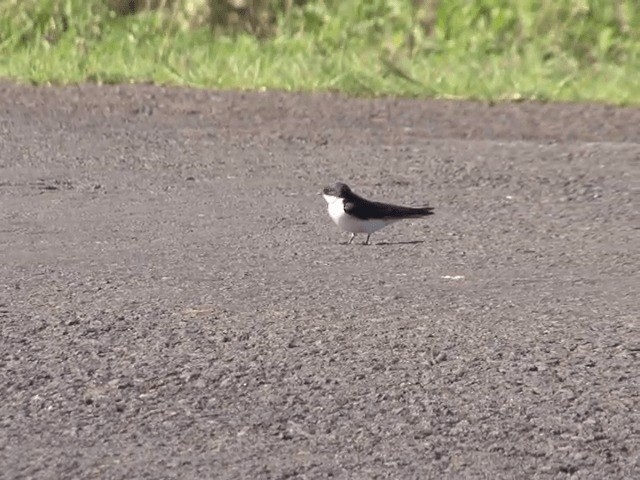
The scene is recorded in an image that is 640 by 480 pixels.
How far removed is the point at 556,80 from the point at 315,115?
266 cm

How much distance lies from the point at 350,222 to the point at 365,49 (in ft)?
25.4

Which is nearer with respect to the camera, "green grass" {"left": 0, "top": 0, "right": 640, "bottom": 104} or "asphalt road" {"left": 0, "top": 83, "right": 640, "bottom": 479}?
"asphalt road" {"left": 0, "top": 83, "right": 640, "bottom": 479}

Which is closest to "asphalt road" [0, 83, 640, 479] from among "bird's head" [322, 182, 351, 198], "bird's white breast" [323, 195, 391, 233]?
"bird's white breast" [323, 195, 391, 233]

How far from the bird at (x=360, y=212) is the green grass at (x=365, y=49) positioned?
16.3ft

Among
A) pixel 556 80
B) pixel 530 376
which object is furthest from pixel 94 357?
pixel 556 80

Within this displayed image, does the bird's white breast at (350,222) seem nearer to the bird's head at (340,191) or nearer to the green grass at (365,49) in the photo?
the bird's head at (340,191)

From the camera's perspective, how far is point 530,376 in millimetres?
4977

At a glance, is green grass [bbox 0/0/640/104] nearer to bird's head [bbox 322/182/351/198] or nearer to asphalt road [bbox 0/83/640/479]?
asphalt road [bbox 0/83/640/479]

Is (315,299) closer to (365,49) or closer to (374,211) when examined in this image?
(374,211)

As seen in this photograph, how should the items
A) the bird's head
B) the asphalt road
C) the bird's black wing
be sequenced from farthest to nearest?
the bird's head, the bird's black wing, the asphalt road

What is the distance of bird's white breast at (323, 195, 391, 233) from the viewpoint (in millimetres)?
7352

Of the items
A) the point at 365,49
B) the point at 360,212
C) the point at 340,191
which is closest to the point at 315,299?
the point at 360,212

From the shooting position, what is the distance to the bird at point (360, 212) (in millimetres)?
7336

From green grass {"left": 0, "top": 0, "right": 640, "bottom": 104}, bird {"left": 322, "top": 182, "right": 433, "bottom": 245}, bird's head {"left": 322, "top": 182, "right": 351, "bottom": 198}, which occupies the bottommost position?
green grass {"left": 0, "top": 0, "right": 640, "bottom": 104}
